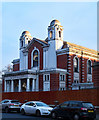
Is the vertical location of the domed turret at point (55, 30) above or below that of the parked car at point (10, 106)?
above

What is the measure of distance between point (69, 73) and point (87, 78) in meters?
5.41

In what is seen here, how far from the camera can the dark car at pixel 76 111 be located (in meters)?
18.3

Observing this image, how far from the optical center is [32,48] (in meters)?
50.6

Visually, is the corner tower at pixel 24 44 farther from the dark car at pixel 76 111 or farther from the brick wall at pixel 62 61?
the dark car at pixel 76 111

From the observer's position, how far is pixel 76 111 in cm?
1855

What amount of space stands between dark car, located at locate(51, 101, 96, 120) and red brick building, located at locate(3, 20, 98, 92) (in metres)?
22.1

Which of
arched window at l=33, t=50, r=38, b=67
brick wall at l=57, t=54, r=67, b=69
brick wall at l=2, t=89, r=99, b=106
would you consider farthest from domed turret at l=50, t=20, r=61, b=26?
brick wall at l=2, t=89, r=99, b=106

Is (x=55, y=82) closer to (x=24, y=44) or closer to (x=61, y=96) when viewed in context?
(x=61, y=96)

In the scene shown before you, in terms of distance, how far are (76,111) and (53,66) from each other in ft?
91.4

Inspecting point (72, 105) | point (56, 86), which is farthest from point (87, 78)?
point (72, 105)

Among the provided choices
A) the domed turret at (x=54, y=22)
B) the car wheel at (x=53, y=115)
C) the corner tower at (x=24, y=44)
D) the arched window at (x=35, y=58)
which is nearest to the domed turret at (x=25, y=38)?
the corner tower at (x=24, y=44)

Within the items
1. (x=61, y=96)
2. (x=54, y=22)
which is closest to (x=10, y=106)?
(x=61, y=96)

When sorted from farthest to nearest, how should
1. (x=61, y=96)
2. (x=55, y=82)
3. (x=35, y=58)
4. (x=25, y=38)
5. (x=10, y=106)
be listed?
(x=25, y=38)
(x=35, y=58)
(x=55, y=82)
(x=61, y=96)
(x=10, y=106)

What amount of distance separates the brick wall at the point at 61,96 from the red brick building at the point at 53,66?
18.9 ft
